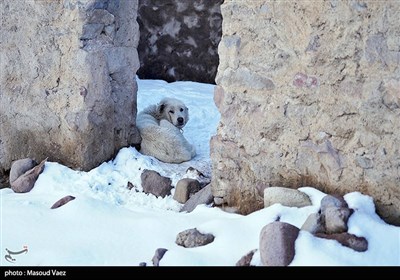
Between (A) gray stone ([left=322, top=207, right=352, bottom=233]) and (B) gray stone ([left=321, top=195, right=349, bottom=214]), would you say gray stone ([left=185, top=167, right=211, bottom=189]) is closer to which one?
(B) gray stone ([left=321, top=195, right=349, bottom=214])

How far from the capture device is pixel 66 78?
206 inches

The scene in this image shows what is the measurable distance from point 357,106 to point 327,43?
0.34 meters

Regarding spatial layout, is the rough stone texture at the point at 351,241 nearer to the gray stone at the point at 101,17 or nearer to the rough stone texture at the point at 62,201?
the rough stone texture at the point at 62,201

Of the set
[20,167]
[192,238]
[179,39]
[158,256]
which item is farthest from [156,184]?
[179,39]

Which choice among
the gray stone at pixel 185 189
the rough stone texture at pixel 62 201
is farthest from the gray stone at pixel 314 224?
the rough stone texture at pixel 62 201

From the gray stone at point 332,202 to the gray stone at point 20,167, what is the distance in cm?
221

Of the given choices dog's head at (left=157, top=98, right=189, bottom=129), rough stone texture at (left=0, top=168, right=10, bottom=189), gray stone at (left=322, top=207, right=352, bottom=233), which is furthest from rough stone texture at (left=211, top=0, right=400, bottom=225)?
dog's head at (left=157, top=98, right=189, bottom=129)

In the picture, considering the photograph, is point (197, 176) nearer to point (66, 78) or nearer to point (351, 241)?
point (66, 78)

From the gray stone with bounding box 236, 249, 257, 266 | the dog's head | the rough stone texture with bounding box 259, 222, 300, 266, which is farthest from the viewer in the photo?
the dog's head

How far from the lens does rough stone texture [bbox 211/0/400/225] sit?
369 cm

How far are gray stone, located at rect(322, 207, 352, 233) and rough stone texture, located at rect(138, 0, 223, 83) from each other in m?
5.83

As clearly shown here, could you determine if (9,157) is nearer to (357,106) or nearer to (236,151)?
(236,151)

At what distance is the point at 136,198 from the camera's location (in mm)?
4934
